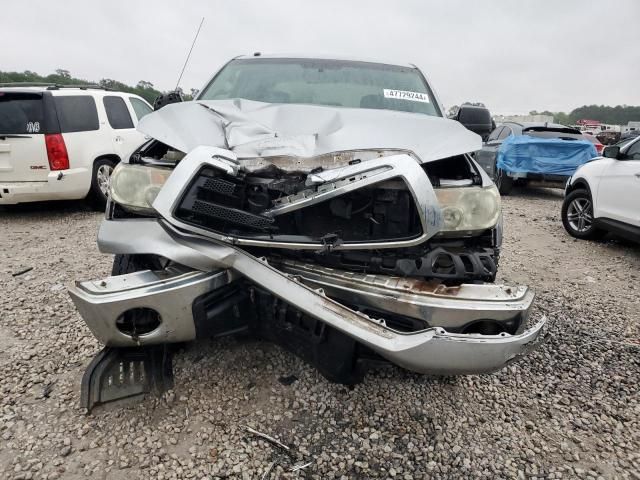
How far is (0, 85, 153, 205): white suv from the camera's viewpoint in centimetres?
580

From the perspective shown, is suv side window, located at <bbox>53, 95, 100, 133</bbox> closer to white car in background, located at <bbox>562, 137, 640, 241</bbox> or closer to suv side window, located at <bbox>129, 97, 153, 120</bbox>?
suv side window, located at <bbox>129, 97, 153, 120</bbox>

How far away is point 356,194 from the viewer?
1.94 metres

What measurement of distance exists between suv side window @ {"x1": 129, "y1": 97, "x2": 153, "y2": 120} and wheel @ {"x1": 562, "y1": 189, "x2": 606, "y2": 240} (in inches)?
269

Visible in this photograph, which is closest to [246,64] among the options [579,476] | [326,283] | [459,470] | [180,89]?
[180,89]

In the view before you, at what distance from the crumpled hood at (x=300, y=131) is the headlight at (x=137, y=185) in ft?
0.56

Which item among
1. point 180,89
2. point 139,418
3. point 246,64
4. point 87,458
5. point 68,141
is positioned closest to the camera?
point 87,458

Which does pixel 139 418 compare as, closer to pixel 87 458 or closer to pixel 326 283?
pixel 87 458

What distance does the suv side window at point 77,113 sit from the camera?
6.07m

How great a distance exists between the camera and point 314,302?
183 centimetres

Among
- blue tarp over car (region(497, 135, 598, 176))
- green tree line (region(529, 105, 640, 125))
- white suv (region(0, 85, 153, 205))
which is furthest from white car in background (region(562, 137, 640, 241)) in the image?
green tree line (region(529, 105, 640, 125))

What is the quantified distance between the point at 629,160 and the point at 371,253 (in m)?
4.76

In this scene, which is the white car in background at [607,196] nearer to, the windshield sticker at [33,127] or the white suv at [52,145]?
the white suv at [52,145]

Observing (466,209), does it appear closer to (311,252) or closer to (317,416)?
(311,252)

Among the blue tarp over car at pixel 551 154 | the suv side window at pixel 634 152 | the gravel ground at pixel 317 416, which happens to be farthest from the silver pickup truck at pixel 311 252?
the blue tarp over car at pixel 551 154
